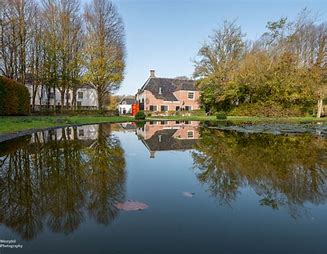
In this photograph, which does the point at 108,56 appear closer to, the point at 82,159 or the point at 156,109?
the point at 156,109

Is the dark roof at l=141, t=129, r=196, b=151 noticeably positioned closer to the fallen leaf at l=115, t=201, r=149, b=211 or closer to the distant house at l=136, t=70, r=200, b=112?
the fallen leaf at l=115, t=201, r=149, b=211

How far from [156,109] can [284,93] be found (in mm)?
23349

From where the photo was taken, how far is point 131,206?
120 inches

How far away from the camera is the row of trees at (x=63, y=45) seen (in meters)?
26.9

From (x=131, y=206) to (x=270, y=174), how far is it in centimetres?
276

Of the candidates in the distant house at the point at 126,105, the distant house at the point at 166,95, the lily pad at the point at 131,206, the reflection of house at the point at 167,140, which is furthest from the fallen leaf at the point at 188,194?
the distant house at the point at 126,105

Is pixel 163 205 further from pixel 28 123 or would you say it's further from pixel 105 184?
pixel 28 123

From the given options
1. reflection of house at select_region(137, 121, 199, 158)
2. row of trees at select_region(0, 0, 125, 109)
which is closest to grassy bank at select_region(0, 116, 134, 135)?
reflection of house at select_region(137, 121, 199, 158)

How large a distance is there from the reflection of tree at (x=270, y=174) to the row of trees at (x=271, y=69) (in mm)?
24767

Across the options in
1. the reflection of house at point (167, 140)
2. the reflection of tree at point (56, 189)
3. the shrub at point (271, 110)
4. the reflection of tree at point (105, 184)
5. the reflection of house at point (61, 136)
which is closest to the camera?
the reflection of tree at point (56, 189)

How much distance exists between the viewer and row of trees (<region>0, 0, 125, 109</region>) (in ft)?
88.4

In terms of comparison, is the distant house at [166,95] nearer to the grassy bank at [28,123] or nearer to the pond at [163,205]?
the grassy bank at [28,123]

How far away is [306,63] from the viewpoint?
30.1 metres

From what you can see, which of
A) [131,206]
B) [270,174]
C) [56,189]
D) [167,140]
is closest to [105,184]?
[56,189]
